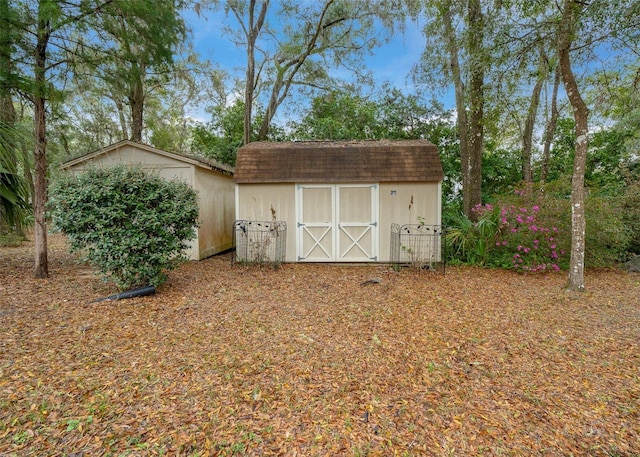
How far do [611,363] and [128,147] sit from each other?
900 centimetres

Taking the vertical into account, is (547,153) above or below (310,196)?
above

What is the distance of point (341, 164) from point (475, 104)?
3.27 metres

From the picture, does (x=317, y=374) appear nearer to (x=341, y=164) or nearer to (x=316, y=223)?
(x=316, y=223)

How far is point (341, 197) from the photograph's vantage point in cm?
735

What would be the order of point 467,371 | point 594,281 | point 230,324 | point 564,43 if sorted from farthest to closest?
point 594,281, point 564,43, point 230,324, point 467,371

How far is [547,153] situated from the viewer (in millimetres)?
10344

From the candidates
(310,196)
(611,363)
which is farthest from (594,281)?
(310,196)

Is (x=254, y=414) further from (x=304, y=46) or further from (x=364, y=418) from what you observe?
(x=304, y=46)

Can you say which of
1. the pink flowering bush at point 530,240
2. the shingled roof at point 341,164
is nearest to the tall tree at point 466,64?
the shingled roof at point 341,164

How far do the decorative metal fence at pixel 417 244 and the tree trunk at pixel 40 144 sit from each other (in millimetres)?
6804

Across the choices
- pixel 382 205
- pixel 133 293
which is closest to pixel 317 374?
pixel 133 293

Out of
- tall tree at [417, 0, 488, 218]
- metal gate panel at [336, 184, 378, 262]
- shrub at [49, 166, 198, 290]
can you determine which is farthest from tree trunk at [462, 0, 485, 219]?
shrub at [49, 166, 198, 290]

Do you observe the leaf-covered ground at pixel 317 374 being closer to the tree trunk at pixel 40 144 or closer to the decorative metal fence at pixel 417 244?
the tree trunk at pixel 40 144

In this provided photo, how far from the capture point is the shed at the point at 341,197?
721cm
